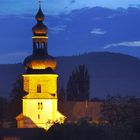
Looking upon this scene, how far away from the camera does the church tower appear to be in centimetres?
11319

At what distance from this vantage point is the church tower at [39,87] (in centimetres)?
11319

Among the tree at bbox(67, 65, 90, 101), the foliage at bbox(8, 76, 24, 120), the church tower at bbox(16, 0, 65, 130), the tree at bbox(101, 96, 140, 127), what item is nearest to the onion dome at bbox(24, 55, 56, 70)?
the church tower at bbox(16, 0, 65, 130)

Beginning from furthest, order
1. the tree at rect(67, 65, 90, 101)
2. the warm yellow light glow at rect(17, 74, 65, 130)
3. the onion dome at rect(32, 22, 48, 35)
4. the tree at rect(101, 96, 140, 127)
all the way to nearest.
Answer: the tree at rect(67, 65, 90, 101), the onion dome at rect(32, 22, 48, 35), the warm yellow light glow at rect(17, 74, 65, 130), the tree at rect(101, 96, 140, 127)

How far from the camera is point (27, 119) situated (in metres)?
116

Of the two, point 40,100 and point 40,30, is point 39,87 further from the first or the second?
point 40,30

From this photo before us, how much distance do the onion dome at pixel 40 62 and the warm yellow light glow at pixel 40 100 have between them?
100cm

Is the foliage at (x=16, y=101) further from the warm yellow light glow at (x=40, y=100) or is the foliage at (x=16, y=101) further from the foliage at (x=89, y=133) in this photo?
the foliage at (x=89, y=133)

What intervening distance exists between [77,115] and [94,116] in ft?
6.81

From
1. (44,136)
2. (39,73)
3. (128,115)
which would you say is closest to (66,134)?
(44,136)

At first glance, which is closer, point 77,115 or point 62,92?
point 77,115

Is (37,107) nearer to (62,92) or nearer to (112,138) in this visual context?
(62,92)

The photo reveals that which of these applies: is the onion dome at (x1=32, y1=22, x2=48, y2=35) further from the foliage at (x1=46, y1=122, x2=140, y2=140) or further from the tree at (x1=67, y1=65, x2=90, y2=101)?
the foliage at (x1=46, y1=122, x2=140, y2=140)

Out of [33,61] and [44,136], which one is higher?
[33,61]

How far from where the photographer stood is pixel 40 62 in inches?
4505
